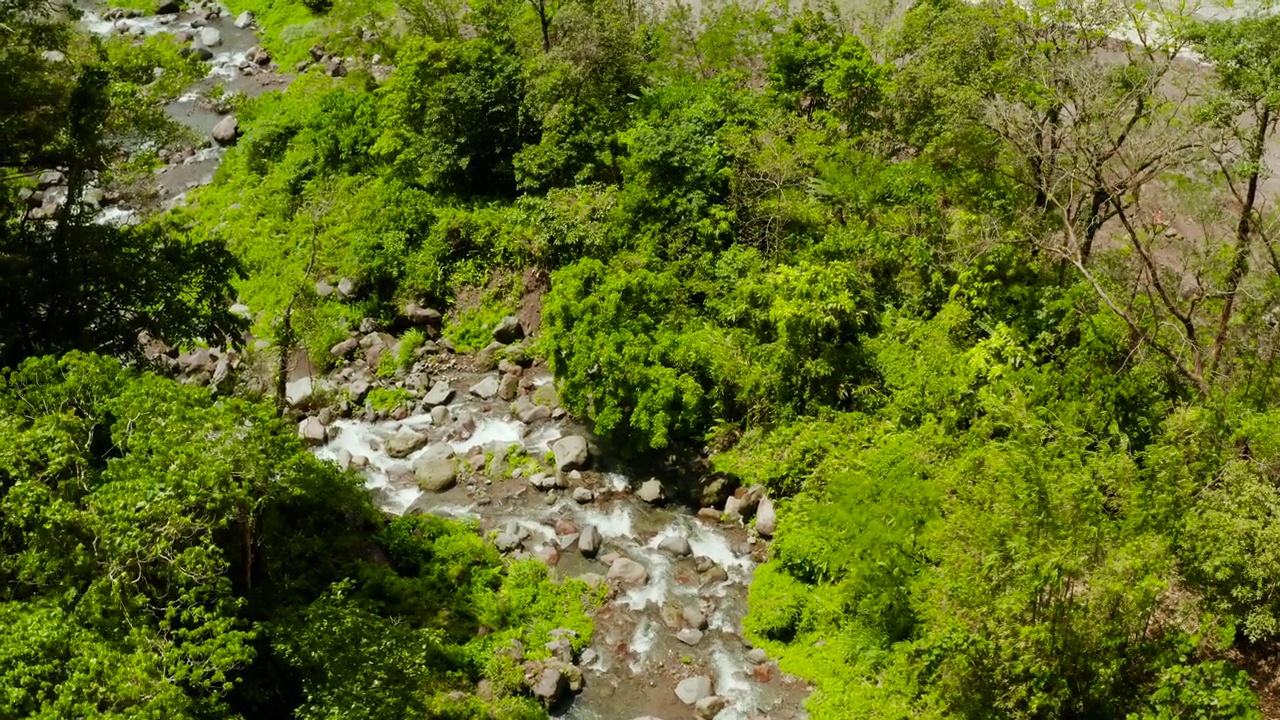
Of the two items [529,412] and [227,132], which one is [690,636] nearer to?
[529,412]

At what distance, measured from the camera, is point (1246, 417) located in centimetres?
1502

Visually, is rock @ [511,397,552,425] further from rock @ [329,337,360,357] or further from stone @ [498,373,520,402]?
rock @ [329,337,360,357]

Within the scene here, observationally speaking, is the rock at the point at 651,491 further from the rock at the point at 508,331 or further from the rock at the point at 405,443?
the rock at the point at 508,331

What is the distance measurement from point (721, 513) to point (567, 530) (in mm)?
3367

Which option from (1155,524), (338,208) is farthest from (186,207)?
(1155,524)

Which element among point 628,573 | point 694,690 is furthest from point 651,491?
point 694,690

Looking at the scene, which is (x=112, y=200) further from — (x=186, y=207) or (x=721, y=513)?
(x=721, y=513)

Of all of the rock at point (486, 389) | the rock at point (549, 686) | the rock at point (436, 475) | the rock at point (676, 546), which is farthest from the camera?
the rock at point (486, 389)

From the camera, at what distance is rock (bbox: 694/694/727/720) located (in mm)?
15445

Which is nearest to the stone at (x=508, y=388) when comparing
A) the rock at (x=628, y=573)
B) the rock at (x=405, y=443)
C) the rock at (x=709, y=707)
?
the rock at (x=405, y=443)

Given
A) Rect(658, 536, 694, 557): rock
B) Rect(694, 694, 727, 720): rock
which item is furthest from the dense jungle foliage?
Rect(658, 536, 694, 557): rock

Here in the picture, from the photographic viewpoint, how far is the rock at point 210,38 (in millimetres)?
39688

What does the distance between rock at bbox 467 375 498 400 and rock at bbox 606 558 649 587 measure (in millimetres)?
6420

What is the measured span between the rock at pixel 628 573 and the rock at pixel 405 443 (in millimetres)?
6175
